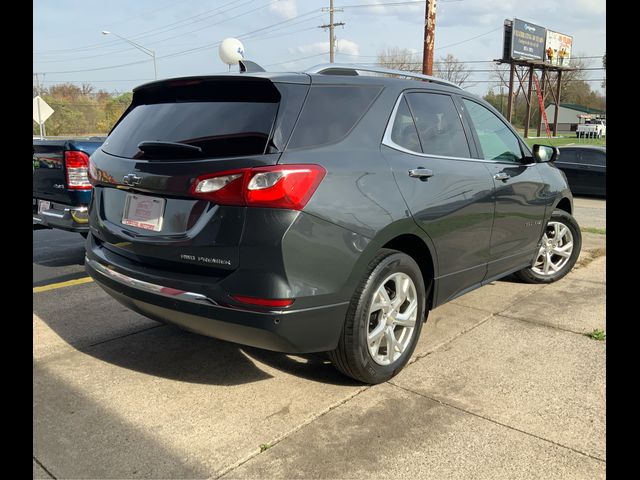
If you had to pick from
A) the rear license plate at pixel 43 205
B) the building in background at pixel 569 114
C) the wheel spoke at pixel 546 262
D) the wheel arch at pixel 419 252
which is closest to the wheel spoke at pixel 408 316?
the wheel arch at pixel 419 252

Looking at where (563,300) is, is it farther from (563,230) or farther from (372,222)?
(372,222)

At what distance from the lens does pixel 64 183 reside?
581cm

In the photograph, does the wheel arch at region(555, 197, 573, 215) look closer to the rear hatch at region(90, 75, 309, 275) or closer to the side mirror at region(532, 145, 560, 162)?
the side mirror at region(532, 145, 560, 162)

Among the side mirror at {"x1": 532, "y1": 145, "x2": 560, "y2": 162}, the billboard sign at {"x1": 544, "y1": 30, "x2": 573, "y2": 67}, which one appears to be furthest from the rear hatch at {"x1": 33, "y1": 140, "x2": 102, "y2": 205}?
the billboard sign at {"x1": 544, "y1": 30, "x2": 573, "y2": 67}

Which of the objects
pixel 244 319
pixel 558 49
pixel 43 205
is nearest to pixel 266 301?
pixel 244 319

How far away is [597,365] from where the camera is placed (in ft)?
11.8

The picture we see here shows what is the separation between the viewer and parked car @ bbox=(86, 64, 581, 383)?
2646 millimetres

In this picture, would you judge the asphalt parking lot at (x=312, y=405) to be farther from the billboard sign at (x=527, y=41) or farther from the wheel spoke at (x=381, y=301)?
the billboard sign at (x=527, y=41)

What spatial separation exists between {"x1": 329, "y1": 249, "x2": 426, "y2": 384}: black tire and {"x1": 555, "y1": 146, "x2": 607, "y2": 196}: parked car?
13.8 meters

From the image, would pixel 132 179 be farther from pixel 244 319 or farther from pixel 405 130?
pixel 405 130

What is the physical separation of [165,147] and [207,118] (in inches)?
10.8

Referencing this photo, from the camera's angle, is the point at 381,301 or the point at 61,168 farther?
the point at 61,168

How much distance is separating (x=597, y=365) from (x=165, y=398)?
2.72 meters

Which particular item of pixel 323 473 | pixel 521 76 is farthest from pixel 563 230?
pixel 521 76
